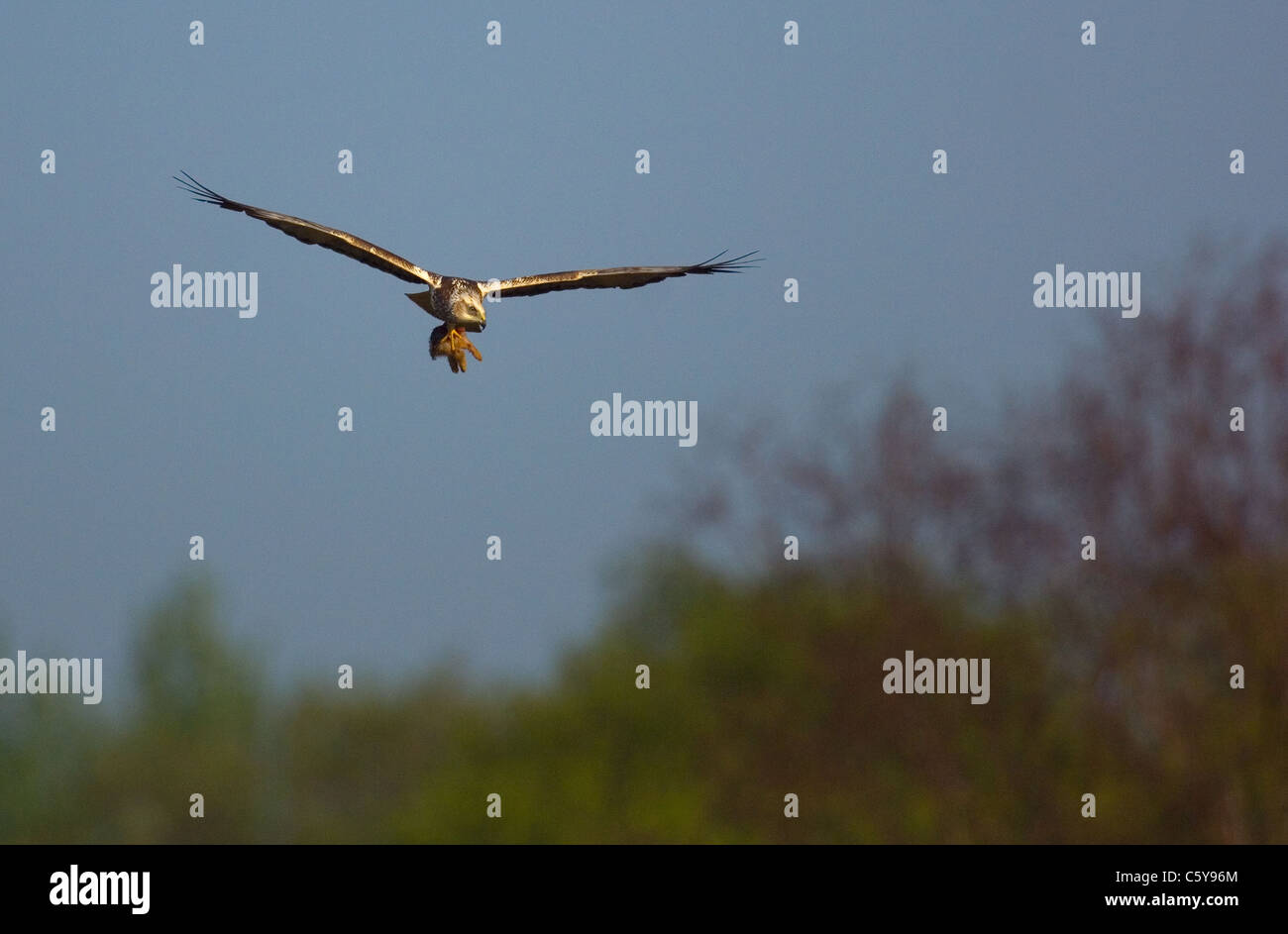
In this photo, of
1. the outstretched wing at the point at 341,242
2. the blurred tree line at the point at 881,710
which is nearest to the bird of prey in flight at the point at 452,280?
the outstretched wing at the point at 341,242

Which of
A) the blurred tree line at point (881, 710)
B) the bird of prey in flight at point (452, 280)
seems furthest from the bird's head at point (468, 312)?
the blurred tree line at point (881, 710)

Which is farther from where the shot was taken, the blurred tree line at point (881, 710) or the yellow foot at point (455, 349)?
the blurred tree line at point (881, 710)

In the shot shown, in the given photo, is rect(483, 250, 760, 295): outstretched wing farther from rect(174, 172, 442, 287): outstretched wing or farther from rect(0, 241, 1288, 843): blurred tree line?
rect(0, 241, 1288, 843): blurred tree line

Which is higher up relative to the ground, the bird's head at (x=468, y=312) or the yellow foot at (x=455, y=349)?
the bird's head at (x=468, y=312)

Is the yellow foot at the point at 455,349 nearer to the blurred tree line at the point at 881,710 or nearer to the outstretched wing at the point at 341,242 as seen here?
the outstretched wing at the point at 341,242

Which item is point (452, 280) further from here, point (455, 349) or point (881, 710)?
point (881, 710)

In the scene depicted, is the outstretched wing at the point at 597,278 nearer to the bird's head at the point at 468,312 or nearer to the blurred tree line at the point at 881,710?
the bird's head at the point at 468,312

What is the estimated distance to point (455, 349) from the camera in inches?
439

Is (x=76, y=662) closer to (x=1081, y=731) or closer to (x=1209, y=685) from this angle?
(x=1081, y=731)

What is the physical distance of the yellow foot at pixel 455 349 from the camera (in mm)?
11133
